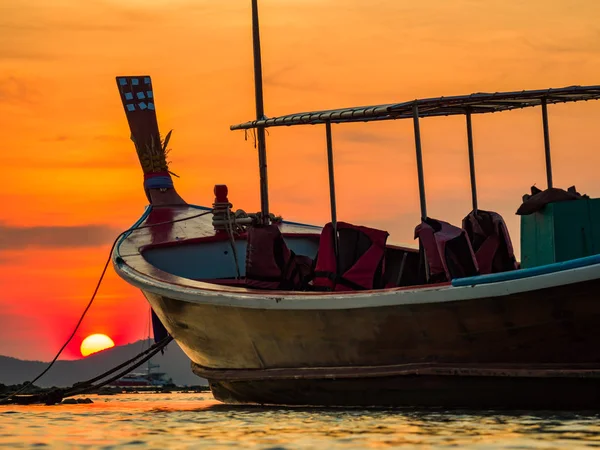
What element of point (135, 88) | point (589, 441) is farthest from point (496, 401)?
point (135, 88)

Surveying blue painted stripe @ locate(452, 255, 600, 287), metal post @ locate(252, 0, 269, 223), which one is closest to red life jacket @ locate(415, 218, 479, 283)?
blue painted stripe @ locate(452, 255, 600, 287)

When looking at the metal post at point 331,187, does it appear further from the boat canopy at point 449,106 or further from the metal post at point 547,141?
the metal post at point 547,141

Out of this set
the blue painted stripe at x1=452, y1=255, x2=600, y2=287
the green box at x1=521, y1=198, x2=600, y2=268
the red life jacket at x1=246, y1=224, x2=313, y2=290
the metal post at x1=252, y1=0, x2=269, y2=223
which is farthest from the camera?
the metal post at x1=252, y1=0, x2=269, y2=223

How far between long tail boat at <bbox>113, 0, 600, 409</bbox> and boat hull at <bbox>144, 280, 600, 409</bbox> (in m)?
0.02

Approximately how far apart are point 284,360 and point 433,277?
2.44m

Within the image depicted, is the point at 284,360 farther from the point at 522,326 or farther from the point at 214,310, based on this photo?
the point at 522,326

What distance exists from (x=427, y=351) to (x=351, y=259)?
2989 mm

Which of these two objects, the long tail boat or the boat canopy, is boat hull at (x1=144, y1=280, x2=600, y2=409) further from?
the boat canopy

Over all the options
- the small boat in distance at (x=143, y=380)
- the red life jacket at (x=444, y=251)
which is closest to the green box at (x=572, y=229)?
the red life jacket at (x=444, y=251)

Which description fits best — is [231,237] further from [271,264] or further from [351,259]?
[351,259]

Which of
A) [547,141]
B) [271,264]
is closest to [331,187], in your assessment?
[271,264]

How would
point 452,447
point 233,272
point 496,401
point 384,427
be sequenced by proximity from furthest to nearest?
point 233,272
point 496,401
point 384,427
point 452,447

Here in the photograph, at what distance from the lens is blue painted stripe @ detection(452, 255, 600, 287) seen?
13078mm

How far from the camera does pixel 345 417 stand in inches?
581
